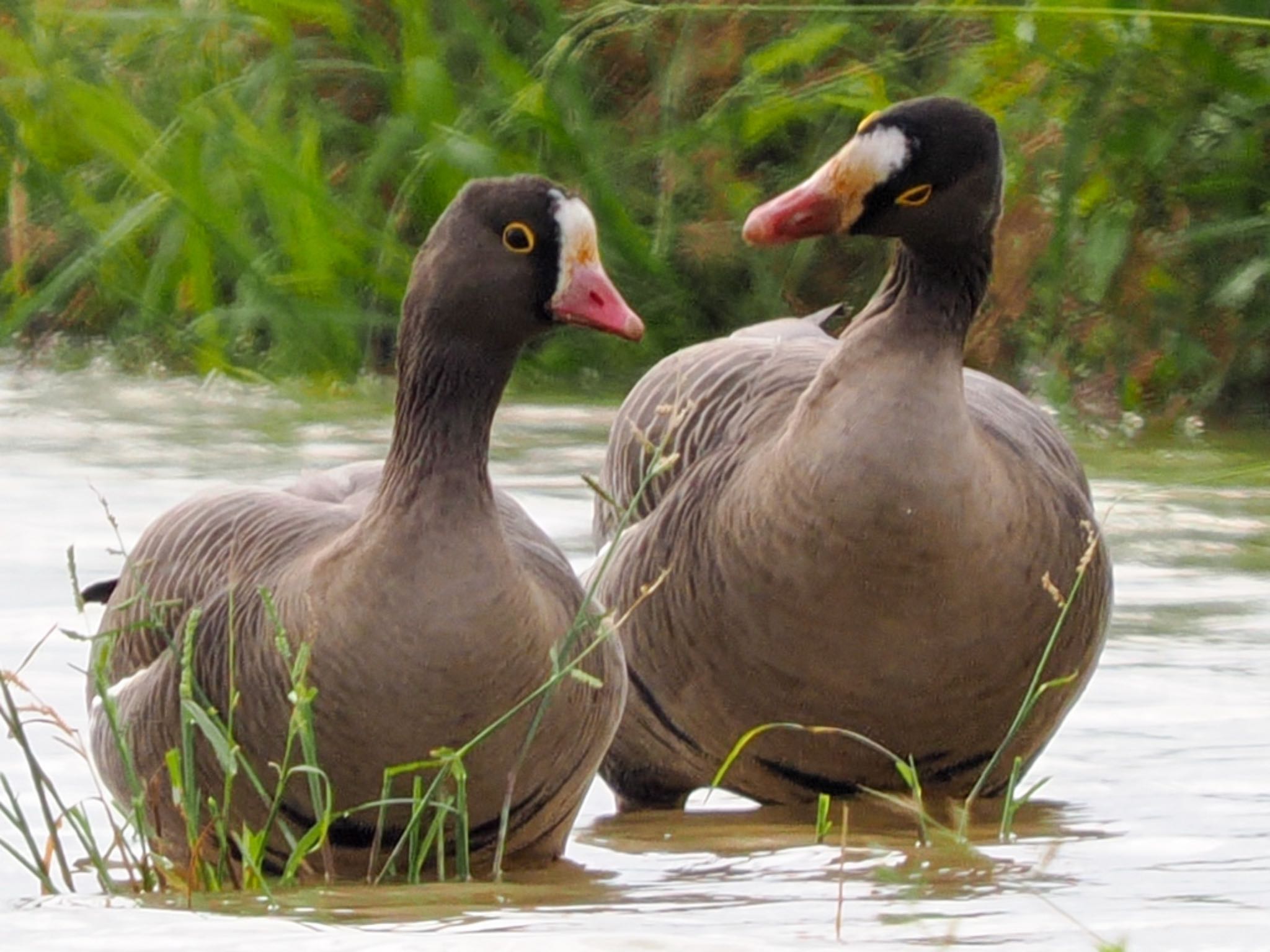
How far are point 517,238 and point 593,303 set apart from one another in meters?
0.19

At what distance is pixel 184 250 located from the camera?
33.9 feet

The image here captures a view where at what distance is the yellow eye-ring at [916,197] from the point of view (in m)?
4.94

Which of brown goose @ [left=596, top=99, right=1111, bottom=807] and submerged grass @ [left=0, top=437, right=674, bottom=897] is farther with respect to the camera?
brown goose @ [left=596, top=99, right=1111, bottom=807]

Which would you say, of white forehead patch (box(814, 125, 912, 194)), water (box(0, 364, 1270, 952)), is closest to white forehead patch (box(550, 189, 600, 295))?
white forehead patch (box(814, 125, 912, 194))

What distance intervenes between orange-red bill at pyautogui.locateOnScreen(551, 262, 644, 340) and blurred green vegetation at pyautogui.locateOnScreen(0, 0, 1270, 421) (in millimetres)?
5114

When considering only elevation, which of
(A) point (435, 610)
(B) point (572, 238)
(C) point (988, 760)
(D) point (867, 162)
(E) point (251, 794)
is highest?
(D) point (867, 162)

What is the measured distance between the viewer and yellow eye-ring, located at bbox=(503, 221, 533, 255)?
4277 millimetres

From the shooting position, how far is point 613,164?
34.1ft

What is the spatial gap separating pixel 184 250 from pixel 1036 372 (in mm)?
3384

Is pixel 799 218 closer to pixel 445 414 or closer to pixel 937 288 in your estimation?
pixel 937 288

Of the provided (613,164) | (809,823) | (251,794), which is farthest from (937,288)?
(613,164)

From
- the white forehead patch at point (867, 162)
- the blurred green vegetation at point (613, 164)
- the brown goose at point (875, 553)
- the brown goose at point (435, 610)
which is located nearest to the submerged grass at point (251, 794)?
the brown goose at point (435, 610)

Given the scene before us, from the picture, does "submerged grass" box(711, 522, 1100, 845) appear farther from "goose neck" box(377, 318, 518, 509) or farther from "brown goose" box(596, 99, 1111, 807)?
"goose neck" box(377, 318, 518, 509)

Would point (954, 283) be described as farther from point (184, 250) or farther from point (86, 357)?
point (86, 357)
